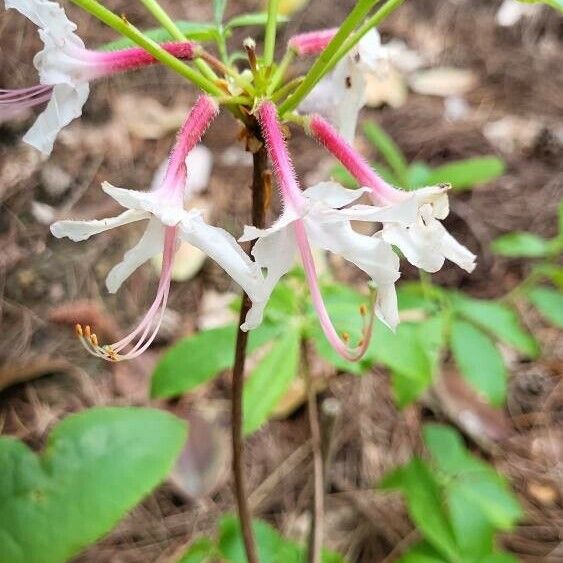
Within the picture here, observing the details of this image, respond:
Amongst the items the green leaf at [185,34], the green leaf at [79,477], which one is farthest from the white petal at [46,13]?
the green leaf at [79,477]

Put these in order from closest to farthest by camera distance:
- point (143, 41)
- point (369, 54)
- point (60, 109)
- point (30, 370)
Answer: point (143, 41), point (60, 109), point (369, 54), point (30, 370)

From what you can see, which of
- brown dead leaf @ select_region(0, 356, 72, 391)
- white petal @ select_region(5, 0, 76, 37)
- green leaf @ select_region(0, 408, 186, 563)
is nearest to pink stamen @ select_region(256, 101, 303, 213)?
white petal @ select_region(5, 0, 76, 37)

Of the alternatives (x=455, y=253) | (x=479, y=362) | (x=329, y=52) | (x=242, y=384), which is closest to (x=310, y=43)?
(x=329, y=52)

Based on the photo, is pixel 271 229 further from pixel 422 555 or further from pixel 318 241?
pixel 422 555

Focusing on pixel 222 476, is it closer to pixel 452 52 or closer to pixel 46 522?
pixel 46 522

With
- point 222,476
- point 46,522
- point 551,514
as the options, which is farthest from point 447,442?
point 46,522

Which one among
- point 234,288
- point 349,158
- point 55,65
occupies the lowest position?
point 234,288
